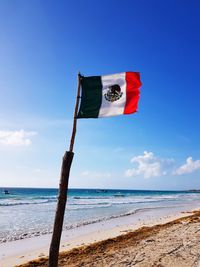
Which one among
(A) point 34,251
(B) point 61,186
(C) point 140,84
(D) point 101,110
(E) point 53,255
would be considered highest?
(C) point 140,84

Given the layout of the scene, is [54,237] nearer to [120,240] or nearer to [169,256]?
[169,256]

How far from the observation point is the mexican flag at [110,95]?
257 inches

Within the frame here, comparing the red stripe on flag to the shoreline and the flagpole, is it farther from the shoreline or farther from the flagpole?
→ the shoreline

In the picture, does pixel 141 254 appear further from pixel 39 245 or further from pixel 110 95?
pixel 39 245

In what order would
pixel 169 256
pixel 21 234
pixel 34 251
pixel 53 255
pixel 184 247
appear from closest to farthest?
pixel 53 255
pixel 169 256
pixel 184 247
pixel 34 251
pixel 21 234

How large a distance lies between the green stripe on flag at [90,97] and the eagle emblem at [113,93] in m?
0.16

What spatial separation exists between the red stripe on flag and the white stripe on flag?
0.26 ft

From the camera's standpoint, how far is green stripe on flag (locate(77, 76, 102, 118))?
6.63 meters

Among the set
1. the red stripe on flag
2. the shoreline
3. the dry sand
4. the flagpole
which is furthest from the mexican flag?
the shoreline

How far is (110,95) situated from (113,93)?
0.24ft

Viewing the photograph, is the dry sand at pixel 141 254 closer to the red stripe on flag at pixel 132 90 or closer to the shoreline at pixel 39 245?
the shoreline at pixel 39 245

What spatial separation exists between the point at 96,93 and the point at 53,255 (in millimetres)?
3305

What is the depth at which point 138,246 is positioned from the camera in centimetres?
1044

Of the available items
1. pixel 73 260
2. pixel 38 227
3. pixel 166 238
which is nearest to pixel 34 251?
pixel 73 260
